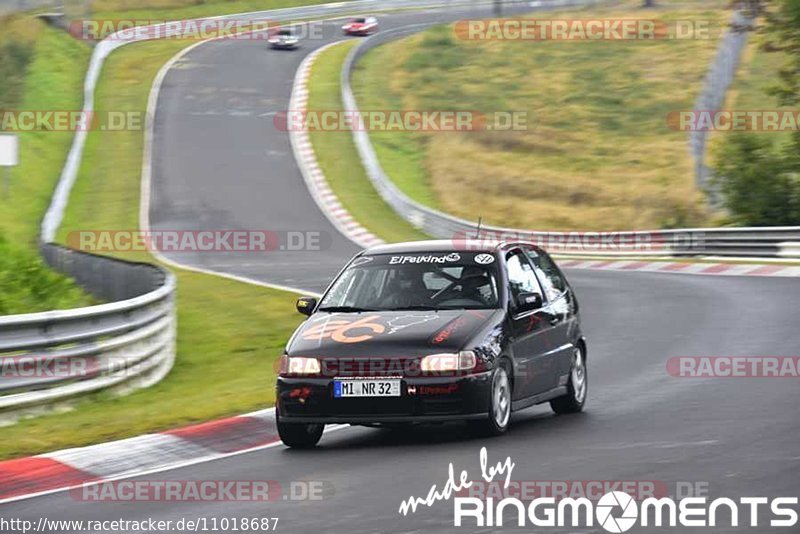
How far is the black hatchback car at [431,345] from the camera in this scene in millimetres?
10469

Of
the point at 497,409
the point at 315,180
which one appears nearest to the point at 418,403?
the point at 497,409

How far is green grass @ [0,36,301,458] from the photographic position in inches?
474

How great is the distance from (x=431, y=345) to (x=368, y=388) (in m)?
0.51

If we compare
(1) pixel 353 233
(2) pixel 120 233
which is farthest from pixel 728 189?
(2) pixel 120 233

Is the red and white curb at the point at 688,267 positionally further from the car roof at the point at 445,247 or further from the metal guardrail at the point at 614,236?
the car roof at the point at 445,247

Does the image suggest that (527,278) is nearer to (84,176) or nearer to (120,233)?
(120,233)

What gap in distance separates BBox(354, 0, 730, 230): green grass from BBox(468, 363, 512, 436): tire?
2704 centimetres

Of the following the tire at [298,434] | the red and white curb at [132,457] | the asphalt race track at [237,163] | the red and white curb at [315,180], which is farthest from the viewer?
the red and white curb at [315,180]

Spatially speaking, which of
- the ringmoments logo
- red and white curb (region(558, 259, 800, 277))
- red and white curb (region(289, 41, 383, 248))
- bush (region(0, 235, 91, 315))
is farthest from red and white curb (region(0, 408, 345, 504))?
red and white curb (region(289, 41, 383, 248))

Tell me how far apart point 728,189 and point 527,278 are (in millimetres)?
23937

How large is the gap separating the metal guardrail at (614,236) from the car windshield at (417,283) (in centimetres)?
1513

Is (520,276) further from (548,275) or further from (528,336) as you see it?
(548,275)

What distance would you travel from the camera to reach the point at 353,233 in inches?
1458

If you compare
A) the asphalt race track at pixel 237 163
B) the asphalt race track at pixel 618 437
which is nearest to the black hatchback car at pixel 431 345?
the asphalt race track at pixel 618 437
